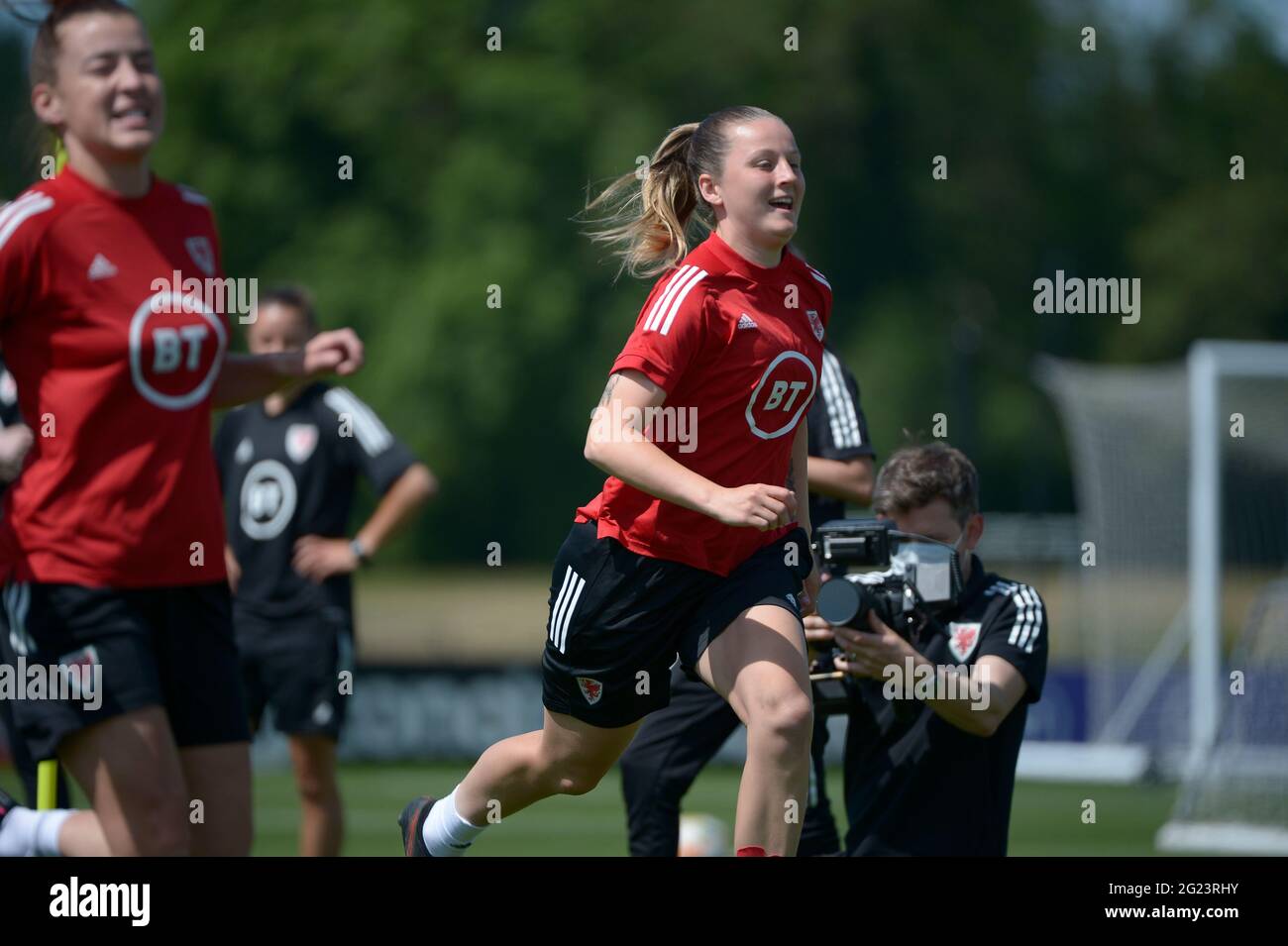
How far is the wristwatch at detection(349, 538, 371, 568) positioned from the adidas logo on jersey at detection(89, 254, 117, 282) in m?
3.43

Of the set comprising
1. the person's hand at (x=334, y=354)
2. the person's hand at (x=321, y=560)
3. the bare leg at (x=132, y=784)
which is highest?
the person's hand at (x=334, y=354)

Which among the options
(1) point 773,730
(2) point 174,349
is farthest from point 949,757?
(2) point 174,349

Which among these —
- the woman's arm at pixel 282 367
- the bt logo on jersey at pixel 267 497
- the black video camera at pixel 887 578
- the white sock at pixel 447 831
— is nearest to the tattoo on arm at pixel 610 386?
the woman's arm at pixel 282 367

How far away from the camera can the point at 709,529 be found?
4820 millimetres

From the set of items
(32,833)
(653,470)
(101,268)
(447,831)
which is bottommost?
(447,831)

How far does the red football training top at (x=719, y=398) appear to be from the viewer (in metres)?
4.76

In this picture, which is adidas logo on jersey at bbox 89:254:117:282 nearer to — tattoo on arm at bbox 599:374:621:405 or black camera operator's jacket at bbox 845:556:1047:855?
tattoo on arm at bbox 599:374:621:405

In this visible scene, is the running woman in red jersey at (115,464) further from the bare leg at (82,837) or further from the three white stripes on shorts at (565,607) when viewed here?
the three white stripes on shorts at (565,607)

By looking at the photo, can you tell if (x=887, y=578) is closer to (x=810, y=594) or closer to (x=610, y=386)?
(x=810, y=594)

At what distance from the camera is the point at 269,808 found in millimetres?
11625

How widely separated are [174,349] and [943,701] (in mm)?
2164

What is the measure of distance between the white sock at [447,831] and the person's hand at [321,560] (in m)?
2.18

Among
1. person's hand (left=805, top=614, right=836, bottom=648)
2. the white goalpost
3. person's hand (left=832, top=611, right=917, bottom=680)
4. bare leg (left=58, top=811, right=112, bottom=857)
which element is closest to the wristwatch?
person's hand (left=805, top=614, right=836, bottom=648)
